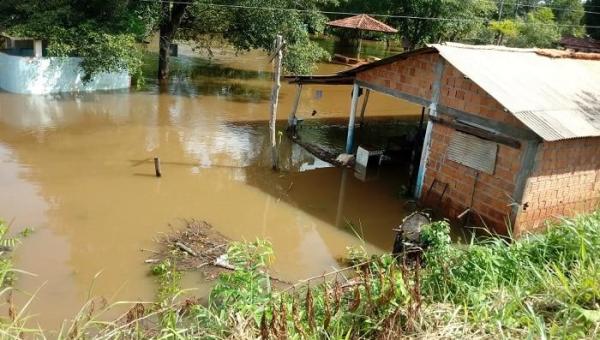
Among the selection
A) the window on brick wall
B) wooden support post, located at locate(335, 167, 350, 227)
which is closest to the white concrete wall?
wooden support post, located at locate(335, 167, 350, 227)

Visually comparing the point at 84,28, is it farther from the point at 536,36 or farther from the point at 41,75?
the point at 536,36

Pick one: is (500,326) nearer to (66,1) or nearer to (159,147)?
(159,147)

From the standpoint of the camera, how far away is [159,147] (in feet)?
49.1

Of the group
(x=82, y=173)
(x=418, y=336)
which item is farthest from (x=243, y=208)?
(x=418, y=336)

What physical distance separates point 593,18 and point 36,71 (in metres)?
38.4

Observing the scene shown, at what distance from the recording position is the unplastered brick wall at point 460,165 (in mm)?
10266

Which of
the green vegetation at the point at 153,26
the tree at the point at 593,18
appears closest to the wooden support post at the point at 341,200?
the green vegetation at the point at 153,26

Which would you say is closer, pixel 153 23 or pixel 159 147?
pixel 159 147

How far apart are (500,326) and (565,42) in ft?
112

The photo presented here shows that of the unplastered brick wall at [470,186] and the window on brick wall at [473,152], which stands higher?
the window on brick wall at [473,152]

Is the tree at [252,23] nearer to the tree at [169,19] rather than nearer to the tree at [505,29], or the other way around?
the tree at [169,19]

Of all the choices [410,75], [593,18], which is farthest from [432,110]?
[593,18]

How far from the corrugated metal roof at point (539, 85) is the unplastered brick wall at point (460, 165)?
304mm

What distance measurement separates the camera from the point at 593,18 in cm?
3931
